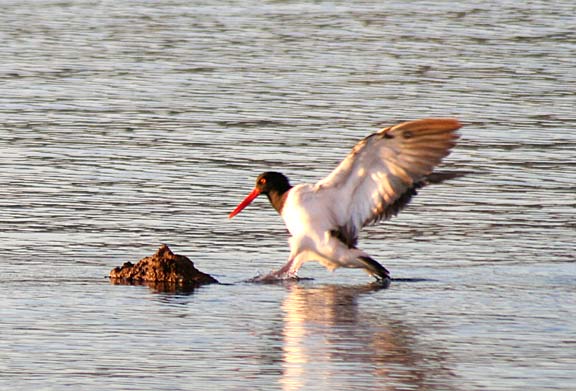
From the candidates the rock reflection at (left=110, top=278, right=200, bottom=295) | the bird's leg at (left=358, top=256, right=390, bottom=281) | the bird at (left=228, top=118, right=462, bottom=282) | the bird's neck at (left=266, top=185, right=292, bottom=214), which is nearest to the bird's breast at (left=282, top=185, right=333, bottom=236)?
the bird at (left=228, top=118, right=462, bottom=282)

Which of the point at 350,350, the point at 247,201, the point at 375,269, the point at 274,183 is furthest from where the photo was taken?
the point at 247,201

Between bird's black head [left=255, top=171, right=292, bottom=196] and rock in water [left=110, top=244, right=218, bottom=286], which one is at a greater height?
bird's black head [left=255, top=171, right=292, bottom=196]

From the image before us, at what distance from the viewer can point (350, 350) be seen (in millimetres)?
9227

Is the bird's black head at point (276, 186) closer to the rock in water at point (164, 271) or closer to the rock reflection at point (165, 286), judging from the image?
the rock in water at point (164, 271)

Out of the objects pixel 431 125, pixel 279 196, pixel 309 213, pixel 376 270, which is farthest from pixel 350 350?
pixel 279 196

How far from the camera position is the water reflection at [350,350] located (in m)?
8.48

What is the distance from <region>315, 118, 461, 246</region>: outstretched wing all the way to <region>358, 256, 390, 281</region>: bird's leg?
230mm

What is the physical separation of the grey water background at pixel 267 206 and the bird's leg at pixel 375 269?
0.17 metres

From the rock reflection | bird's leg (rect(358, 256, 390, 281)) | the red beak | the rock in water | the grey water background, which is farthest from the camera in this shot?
the red beak

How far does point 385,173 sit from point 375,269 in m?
0.65

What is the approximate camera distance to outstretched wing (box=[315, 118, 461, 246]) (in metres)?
11.4

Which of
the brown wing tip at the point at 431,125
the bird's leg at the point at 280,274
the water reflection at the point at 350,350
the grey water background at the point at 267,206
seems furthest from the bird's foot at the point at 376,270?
the brown wing tip at the point at 431,125

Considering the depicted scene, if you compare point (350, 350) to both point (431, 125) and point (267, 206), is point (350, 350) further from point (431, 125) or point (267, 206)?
point (267, 206)

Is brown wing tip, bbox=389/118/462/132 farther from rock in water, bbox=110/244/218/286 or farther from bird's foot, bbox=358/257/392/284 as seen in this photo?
rock in water, bbox=110/244/218/286
